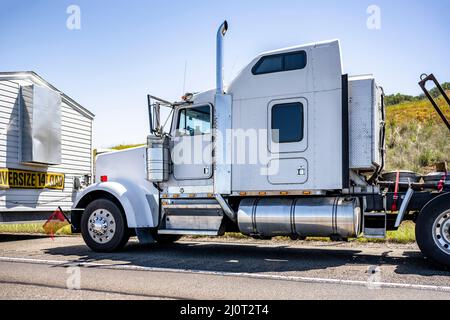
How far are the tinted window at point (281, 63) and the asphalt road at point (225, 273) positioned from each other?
327cm

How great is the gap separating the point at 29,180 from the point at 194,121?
5.26 meters

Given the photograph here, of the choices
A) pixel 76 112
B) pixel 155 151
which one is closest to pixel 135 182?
pixel 155 151

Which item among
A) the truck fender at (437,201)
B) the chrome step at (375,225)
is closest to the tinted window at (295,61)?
the chrome step at (375,225)

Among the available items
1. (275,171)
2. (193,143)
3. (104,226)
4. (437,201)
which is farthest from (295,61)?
(104,226)

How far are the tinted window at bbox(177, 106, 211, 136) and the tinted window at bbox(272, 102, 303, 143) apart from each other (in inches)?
54.0

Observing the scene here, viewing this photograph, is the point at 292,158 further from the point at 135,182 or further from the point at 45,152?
the point at 45,152

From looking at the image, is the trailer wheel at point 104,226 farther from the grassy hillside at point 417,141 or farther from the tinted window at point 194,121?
the grassy hillside at point 417,141

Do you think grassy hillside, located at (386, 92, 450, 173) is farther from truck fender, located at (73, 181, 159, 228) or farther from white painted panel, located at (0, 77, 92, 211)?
truck fender, located at (73, 181, 159, 228)

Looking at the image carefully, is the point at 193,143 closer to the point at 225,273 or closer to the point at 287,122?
the point at 287,122

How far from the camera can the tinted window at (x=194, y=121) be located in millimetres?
9266

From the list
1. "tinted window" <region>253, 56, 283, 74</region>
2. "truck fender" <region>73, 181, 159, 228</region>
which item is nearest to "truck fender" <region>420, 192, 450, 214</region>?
"tinted window" <region>253, 56, 283, 74</region>

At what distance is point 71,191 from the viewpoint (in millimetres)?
13812

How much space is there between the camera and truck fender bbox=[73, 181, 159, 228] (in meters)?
9.25

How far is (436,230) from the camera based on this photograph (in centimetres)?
720
